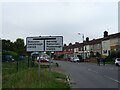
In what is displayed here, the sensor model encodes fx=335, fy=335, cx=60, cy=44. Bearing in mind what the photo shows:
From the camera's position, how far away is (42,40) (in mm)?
18422

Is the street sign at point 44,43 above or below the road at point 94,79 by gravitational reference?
above

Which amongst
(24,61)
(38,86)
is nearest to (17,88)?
(38,86)

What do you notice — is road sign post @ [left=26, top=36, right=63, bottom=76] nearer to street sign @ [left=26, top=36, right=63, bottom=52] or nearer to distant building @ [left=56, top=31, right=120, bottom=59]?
street sign @ [left=26, top=36, right=63, bottom=52]

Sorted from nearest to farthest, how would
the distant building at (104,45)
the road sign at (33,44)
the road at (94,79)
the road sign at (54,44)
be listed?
the road sign at (33,44), the road sign at (54,44), the road at (94,79), the distant building at (104,45)

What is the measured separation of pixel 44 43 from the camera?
18.4 m

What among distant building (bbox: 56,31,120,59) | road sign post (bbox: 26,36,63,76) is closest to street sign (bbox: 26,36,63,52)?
road sign post (bbox: 26,36,63,76)

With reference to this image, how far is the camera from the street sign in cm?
1809

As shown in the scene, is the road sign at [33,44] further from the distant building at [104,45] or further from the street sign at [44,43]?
the distant building at [104,45]

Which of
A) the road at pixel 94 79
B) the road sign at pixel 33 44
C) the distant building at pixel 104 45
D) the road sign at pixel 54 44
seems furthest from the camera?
the distant building at pixel 104 45

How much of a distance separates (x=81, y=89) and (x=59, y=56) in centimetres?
12481

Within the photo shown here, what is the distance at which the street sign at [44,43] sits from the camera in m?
18.1

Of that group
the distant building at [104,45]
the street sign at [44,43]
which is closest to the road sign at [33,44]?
the street sign at [44,43]

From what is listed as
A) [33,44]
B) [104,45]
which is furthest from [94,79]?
[104,45]

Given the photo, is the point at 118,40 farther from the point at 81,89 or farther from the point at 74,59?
the point at 81,89
